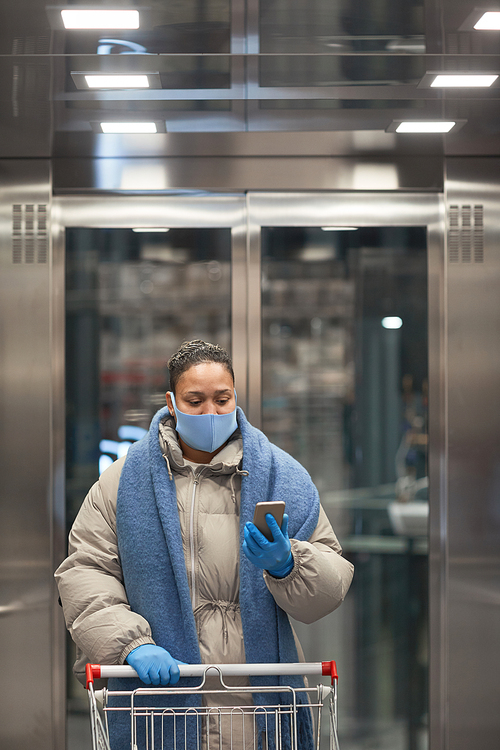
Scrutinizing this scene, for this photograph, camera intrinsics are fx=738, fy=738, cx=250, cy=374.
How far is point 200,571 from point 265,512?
38cm

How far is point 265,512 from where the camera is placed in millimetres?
1890

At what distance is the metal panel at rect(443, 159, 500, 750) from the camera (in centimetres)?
336

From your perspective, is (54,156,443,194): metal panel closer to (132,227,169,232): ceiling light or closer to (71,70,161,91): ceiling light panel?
(132,227,169,232): ceiling light

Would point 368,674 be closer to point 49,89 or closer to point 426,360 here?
point 426,360

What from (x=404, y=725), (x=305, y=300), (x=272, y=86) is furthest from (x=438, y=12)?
(x=404, y=725)

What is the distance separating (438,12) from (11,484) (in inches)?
101

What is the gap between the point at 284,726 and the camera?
2088mm

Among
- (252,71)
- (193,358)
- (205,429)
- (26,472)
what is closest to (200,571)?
(205,429)

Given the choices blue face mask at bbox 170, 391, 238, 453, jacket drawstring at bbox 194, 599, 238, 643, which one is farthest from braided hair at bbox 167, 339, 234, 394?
jacket drawstring at bbox 194, 599, 238, 643

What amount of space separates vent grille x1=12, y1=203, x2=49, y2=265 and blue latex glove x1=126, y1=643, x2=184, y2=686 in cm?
203

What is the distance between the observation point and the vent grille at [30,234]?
11.1 feet

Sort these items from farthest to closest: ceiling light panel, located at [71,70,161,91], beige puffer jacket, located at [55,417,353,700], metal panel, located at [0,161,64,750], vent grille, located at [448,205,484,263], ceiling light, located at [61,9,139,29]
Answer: vent grille, located at [448,205,484,263] → metal panel, located at [0,161,64,750] → ceiling light panel, located at [71,70,161,91] → ceiling light, located at [61,9,139,29] → beige puffer jacket, located at [55,417,353,700]

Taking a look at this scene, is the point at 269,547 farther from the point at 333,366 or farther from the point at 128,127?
the point at 128,127

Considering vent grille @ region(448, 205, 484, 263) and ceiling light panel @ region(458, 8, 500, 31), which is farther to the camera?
vent grille @ region(448, 205, 484, 263)
